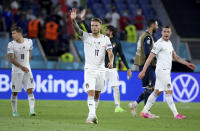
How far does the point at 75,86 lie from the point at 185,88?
13.4 ft

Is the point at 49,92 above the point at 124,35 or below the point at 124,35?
below

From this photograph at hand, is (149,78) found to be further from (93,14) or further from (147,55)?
(93,14)

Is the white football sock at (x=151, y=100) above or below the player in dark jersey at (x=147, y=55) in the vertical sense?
below

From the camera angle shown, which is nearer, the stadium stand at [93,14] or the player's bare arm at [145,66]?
the player's bare arm at [145,66]

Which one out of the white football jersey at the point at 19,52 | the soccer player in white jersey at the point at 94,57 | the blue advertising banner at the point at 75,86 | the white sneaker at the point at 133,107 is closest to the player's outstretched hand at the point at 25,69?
the white football jersey at the point at 19,52

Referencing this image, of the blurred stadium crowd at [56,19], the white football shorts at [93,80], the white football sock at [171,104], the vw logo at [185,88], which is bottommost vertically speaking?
the vw logo at [185,88]

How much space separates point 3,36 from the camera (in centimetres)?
2461

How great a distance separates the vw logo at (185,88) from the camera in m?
23.1

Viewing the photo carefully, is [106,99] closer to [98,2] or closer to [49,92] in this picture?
[49,92]

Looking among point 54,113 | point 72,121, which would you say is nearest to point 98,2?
point 54,113

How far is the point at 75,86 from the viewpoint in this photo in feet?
75.8

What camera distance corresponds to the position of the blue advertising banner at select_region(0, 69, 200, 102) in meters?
22.8

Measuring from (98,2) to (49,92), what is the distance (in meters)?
11.2

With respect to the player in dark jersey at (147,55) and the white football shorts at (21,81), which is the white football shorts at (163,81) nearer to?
the player in dark jersey at (147,55)
